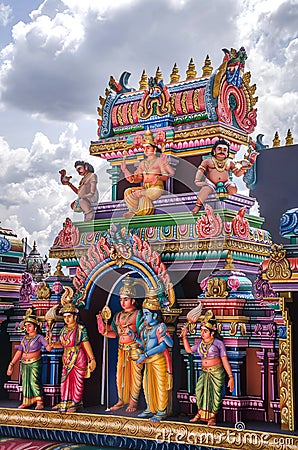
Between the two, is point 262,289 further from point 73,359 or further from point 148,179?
point 73,359

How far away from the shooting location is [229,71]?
10.6m

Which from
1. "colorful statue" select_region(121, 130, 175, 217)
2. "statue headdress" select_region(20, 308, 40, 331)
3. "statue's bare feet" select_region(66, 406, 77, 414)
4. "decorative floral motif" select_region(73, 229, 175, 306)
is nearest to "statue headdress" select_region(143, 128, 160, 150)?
"colorful statue" select_region(121, 130, 175, 217)

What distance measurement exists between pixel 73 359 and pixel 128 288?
1350 mm

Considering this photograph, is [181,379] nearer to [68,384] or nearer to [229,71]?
[68,384]

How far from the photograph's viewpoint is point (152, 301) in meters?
8.99

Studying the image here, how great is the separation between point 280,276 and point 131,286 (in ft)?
8.27

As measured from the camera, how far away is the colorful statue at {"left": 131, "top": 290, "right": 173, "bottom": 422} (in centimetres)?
879

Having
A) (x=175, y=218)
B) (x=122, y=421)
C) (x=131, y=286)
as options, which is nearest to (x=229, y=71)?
(x=175, y=218)

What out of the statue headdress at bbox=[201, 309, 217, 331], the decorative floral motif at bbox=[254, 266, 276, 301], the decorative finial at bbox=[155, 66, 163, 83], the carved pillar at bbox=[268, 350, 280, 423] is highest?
the decorative finial at bbox=[155, 66, 163, 83]

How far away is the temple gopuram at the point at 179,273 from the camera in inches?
324

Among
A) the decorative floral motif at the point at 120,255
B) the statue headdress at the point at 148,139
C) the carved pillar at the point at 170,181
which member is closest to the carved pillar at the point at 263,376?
the decorative floral motif at the point at 120,255

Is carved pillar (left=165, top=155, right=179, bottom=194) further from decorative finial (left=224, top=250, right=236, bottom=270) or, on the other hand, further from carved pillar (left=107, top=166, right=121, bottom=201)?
decorative finial (left=224, top=250, right=236, bottom=270)

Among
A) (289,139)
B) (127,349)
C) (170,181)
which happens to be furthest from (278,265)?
(289,139)

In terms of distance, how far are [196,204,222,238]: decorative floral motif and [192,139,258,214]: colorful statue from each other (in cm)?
22
